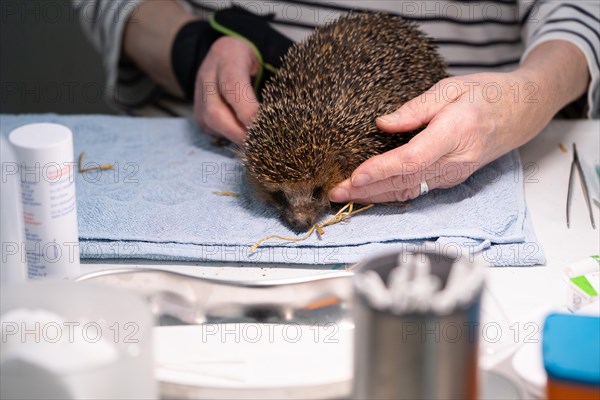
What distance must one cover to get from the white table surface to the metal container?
0.25 m

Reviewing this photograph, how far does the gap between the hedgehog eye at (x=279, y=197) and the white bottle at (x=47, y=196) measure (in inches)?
22.9

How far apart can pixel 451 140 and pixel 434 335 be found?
89cm

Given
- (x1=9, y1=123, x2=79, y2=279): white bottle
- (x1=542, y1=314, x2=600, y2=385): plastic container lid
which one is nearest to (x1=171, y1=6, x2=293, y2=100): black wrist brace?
(x1=9, y1=123, x2=79, y2=279): white bottle

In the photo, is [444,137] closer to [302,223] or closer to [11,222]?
[302,223]

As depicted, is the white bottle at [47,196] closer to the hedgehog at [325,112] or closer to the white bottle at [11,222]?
the white bottle at [11,222]

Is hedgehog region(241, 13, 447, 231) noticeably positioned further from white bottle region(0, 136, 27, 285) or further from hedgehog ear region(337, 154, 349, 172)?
white bottle region(0, 136, 27, 285)

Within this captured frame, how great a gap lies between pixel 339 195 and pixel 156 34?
0.94 meters

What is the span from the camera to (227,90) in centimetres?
196

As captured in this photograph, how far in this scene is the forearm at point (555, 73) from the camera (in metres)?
1.89

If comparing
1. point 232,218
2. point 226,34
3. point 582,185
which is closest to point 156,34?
point 226,34

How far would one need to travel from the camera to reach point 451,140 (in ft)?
5.47

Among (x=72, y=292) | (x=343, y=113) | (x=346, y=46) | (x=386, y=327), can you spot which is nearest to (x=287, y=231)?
(x=343, y=113)

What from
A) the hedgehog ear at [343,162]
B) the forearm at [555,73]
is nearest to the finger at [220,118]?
the hedgehog ear at [343,162]

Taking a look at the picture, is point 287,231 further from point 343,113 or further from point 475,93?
point 475,93
